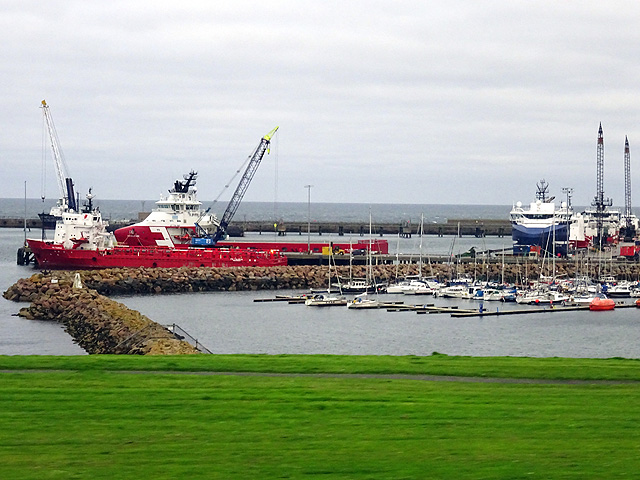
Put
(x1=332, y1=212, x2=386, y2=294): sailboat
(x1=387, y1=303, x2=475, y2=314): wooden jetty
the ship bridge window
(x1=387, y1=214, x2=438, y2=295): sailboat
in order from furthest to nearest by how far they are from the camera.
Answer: the ship bridge window → (x1=387, y1=214, x2=438, y2=295): sailboat → (x1=332, y1=212, x2=386, y2=294): sailboat → (x1=387, y1=303, x2=475, y2=314): wooden jetty

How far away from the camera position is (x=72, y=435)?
432 inches

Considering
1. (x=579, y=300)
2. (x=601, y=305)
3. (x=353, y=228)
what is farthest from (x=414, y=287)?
(x=353, y=228)

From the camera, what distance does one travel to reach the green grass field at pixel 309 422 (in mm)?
9891

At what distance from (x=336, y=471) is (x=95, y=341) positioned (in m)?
25.8

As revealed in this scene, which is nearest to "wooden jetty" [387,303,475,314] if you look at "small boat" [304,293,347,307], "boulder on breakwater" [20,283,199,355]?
"small boat" [304,293,347,307]

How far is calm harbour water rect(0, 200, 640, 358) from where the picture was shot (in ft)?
116

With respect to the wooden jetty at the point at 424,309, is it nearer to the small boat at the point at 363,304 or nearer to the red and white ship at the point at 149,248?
the small boat at the point at 363,304

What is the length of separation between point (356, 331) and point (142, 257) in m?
30.0

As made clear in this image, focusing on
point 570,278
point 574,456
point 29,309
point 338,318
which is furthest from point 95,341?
point 570,278

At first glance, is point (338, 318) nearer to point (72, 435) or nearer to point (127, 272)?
point (127, 272)

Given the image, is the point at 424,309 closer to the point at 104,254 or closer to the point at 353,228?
the point at 104,254

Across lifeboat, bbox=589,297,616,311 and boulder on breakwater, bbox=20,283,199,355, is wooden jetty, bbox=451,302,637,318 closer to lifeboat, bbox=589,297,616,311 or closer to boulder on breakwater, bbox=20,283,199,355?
lifeboat, bbox=589,297,616,311

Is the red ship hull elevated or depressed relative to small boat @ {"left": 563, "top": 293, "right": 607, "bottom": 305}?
elevated

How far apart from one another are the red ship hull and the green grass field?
171 ft
